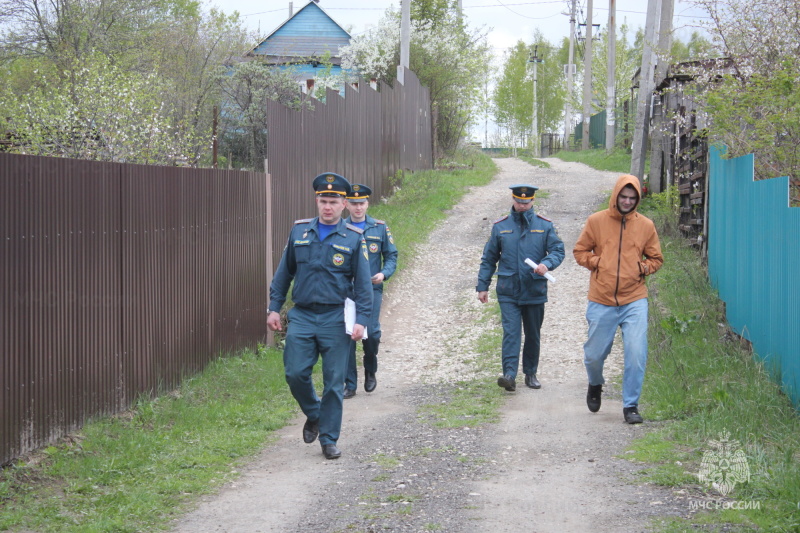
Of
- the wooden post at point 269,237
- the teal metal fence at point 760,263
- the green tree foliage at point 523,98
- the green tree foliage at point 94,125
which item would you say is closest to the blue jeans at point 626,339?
the teal metal fence at point 760,263

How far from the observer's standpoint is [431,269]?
16.3 m

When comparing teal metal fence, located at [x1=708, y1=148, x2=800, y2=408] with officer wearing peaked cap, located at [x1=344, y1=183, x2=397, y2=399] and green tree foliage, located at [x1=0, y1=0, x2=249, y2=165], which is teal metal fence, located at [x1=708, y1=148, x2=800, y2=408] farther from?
green tree foliage, located at [x1=0, y1=0, x2=249, y2=165]

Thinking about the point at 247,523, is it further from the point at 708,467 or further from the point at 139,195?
the point at 139,195

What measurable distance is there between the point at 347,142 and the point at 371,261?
840 cm

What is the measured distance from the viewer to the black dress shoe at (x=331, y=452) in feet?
21.3

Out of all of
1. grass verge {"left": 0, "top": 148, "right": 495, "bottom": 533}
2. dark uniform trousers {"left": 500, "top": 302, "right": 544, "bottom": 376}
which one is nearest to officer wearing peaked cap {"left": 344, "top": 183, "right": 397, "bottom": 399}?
grass verge {"left": 0, "top": 148, "right": 495, "bottom": 533}

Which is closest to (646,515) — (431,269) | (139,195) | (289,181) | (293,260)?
(293,260)

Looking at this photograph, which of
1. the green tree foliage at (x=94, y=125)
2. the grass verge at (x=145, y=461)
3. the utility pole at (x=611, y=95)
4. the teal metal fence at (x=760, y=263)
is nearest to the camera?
the grass verge at (x=145, y=461)

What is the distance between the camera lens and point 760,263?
8195mm

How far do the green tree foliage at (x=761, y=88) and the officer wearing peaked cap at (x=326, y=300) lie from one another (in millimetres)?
4410

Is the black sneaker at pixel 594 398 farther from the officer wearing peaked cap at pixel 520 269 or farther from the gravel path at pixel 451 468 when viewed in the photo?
the officer wearing peaked cap at pixel 520 269

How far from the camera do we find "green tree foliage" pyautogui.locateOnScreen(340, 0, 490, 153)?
2997 cm

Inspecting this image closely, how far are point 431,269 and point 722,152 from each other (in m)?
6.51

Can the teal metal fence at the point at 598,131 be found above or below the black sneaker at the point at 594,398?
above
